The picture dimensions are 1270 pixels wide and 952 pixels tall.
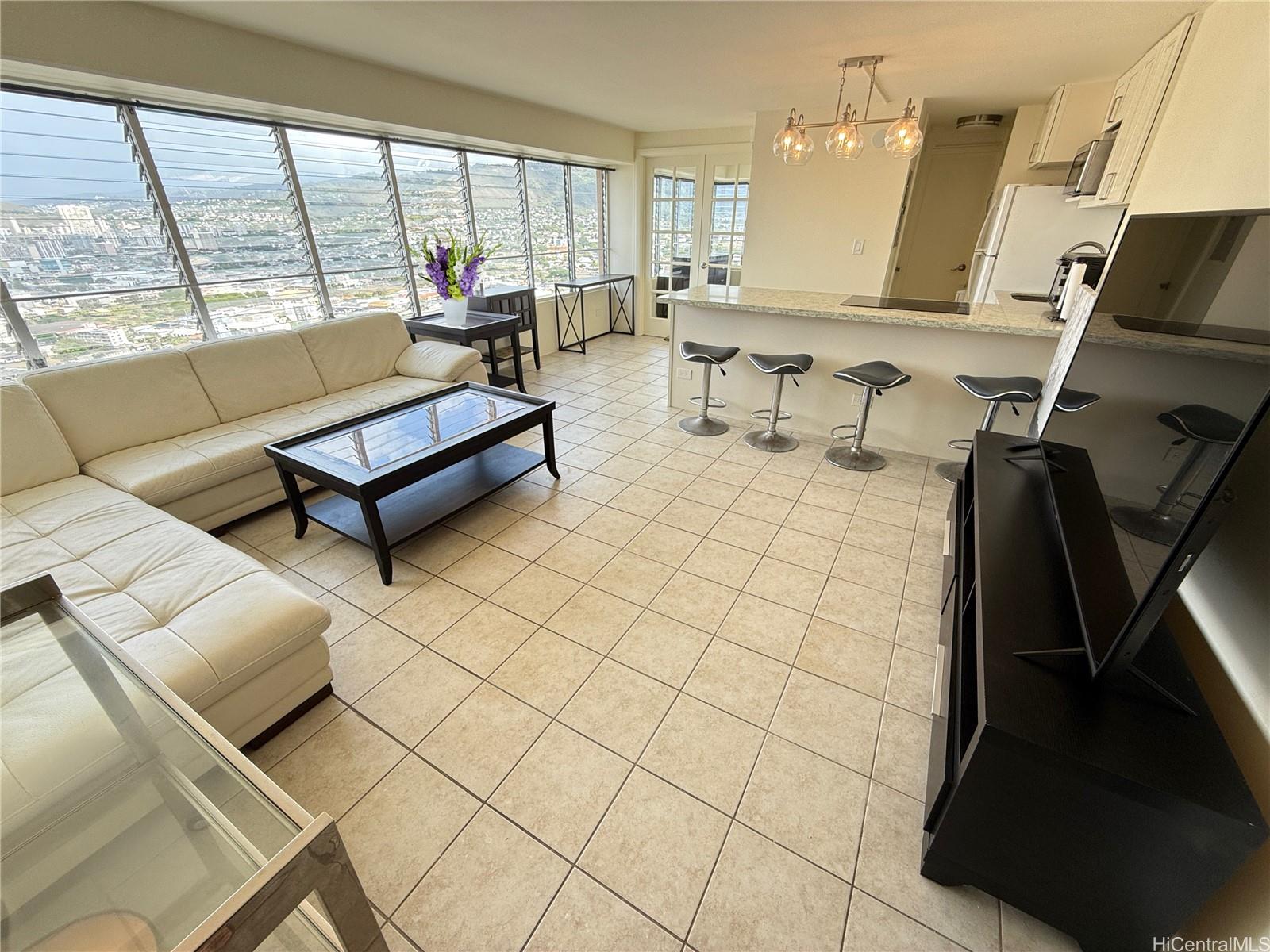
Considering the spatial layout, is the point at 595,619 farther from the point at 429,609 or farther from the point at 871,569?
the point at 871,569

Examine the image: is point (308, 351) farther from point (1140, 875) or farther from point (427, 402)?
point (1140, 875)

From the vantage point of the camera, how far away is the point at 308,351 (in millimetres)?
3219

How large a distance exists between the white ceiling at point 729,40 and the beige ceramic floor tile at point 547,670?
2785 millimetres

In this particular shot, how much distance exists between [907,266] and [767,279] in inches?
78.3

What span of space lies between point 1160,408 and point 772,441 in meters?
2.51

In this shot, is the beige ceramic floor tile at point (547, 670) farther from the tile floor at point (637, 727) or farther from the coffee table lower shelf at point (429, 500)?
the coffee table lower shelf at point (429, 500)

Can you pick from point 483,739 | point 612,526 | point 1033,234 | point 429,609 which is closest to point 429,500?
point 429,609

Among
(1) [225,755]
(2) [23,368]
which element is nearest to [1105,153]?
(1) [225,755]

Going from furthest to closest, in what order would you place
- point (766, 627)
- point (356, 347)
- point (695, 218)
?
point (695, 218), point (356, 347), point (766, 627)

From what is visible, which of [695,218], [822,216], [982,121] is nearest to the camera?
[822,216]

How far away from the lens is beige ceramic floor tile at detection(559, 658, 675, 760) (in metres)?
1.59

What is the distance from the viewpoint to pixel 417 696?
5.66ft

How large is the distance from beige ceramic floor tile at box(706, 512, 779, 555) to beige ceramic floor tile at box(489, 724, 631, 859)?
127 cm

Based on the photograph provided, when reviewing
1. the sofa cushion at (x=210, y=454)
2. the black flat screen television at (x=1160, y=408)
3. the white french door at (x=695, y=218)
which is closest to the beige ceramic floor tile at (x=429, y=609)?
the sofa cushion at (x=210, y=454)
